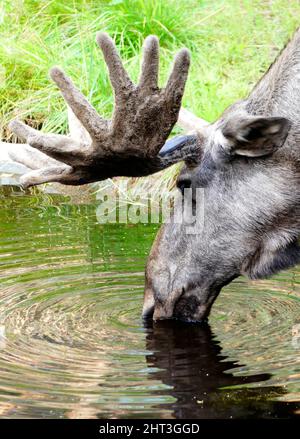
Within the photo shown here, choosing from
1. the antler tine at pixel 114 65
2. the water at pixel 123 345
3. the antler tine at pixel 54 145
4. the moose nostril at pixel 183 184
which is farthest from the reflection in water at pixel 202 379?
the antler tine at pixel 114 65

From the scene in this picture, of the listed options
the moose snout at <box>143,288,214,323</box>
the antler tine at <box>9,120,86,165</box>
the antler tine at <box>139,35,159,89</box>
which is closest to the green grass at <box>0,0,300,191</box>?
the moose snout at <box>143,288,214,323</box>

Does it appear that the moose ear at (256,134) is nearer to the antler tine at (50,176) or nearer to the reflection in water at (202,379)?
the antler tine at (50,176)

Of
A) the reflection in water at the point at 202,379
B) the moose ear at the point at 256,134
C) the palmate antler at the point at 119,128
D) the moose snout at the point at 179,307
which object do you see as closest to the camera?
the reflection in water at the point at 202,379

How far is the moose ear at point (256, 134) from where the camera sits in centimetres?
509

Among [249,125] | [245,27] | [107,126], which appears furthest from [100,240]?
[245,27]

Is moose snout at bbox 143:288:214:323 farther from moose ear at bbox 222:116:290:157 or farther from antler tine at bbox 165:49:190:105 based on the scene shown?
antler tine at bbox 165:49:190:105

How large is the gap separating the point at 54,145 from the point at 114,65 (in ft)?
1.78

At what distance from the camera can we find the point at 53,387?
16.3 ft

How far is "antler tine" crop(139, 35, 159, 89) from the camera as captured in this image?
529 cm

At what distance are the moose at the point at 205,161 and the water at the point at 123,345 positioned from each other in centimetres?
35
